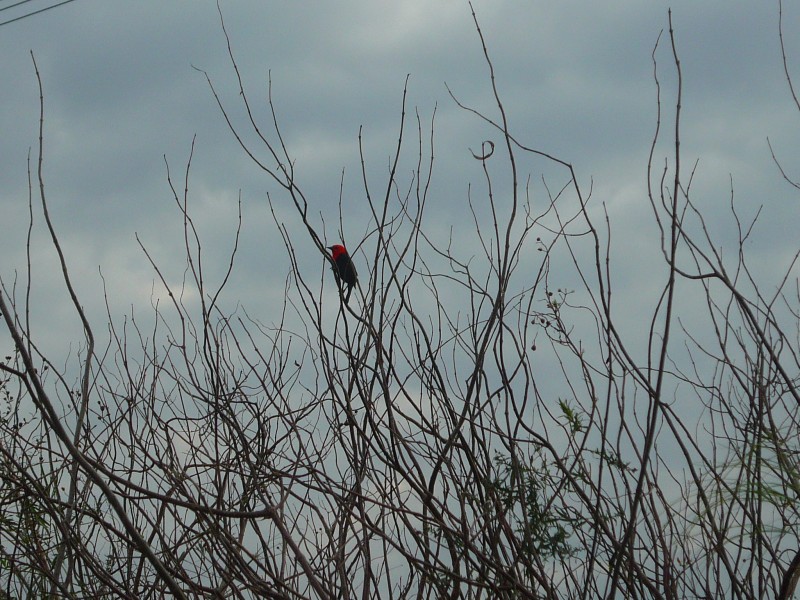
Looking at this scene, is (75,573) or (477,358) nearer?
(477,358)

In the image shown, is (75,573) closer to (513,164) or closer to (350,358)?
(350,358)

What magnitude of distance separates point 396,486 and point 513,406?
38 cm


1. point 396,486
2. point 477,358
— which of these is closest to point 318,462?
point 396,486

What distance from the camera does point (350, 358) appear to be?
2221 mm

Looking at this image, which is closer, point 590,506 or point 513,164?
point 590,506

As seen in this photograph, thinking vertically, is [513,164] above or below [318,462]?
above

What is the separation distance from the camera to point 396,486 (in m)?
2.16

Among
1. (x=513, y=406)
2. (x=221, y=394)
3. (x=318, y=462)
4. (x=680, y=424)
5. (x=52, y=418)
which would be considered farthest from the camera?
(x=221, y=394)

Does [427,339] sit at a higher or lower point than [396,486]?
higher

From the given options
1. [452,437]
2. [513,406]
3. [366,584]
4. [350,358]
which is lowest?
[366,584]

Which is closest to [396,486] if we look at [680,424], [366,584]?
[366,584]

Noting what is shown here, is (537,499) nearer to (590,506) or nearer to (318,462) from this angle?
(590,506)

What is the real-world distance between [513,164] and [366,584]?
3.56ft

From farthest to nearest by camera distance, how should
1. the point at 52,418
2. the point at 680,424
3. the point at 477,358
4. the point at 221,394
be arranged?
1. the point at 221,394
2. the point at 477,358
3. the point at 680,424
4. the point at 52,418
